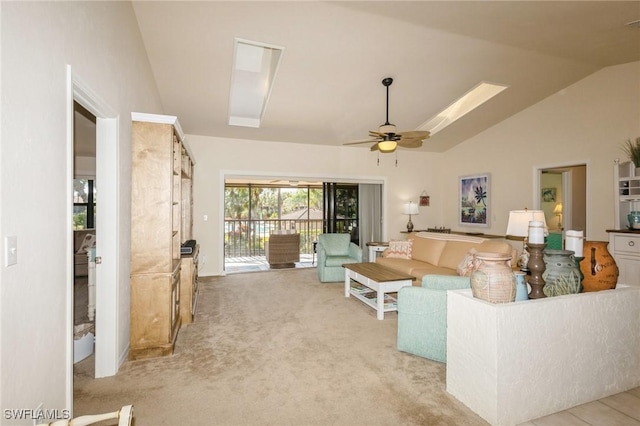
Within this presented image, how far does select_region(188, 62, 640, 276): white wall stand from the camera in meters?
4.66

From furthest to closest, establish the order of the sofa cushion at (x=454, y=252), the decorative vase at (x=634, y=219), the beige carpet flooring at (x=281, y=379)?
the sofa cushion at (x=454, y=252)
the decorative vase at (x=634, y=219)
the beige carpet flooring at (x=281, y=379)

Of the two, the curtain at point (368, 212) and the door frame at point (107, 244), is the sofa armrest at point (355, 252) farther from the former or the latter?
the door frame at point (107, 244)

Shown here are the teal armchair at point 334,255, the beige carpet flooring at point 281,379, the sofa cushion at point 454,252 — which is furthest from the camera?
the teal armchair at point 334,255

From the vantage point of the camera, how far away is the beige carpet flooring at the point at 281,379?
2018mm

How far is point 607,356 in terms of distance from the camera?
2.18m

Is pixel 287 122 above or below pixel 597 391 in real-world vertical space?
above

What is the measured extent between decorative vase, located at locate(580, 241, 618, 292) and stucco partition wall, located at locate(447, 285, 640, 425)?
7 cm

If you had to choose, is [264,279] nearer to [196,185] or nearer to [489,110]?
[196,185]

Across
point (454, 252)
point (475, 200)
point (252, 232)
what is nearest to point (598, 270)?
point (454, 252)

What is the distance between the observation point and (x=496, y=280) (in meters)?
1.95

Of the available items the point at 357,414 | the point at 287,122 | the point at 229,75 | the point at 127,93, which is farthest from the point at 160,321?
the point at 287,122

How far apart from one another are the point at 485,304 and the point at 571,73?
188 inches

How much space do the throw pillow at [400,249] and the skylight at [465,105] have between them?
7.93 ft

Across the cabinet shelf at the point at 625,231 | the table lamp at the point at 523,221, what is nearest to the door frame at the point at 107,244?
the table lamp at the point at 523,221
